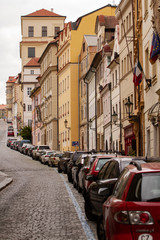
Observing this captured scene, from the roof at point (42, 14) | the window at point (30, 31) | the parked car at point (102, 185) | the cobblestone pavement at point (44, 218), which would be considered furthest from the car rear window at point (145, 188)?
the window at point (30, 31)

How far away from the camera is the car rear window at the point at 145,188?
6973mm

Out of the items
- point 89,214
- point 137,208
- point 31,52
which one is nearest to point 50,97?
point 31,52

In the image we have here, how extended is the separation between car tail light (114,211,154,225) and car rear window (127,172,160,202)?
194 mm

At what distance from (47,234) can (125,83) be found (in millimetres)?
29221

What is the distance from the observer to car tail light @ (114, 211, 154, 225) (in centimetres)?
675

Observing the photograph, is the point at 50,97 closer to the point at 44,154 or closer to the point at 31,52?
the point at 44,154


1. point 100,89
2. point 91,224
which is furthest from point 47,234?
point 100,89

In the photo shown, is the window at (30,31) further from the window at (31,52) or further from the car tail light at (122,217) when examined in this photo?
the car tail light at (122,217)

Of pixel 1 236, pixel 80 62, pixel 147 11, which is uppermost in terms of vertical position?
pixel 80 62

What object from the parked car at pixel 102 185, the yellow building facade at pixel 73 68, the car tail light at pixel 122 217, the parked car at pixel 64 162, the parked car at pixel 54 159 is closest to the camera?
the car tail light at pixel 122 217

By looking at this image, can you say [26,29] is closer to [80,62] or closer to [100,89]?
[80,62]

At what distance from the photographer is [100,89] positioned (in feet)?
174

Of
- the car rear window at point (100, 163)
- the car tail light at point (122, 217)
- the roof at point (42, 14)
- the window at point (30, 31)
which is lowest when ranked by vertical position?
the car tail light at point (122, 217)

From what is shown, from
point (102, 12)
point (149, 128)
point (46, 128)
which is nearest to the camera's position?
point (149, 128)
